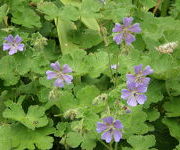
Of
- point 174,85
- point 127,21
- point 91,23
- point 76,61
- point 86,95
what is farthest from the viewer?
point 91,23

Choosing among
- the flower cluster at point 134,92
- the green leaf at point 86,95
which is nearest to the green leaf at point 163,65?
the green leaf at point 86,95

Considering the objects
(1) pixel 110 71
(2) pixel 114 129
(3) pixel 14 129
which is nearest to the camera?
(2) pixel 114 129

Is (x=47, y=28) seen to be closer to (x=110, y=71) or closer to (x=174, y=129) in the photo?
(x=110, y=71)

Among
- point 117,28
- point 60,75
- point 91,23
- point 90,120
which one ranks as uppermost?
point 117,28

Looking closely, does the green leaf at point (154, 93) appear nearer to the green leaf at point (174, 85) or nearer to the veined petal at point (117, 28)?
the green leaf at point (174, 85)

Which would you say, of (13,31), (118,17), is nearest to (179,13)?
(118,17)

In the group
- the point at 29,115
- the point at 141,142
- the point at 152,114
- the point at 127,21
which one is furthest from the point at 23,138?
the point at 127,21

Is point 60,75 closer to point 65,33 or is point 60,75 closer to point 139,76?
point 139,76
